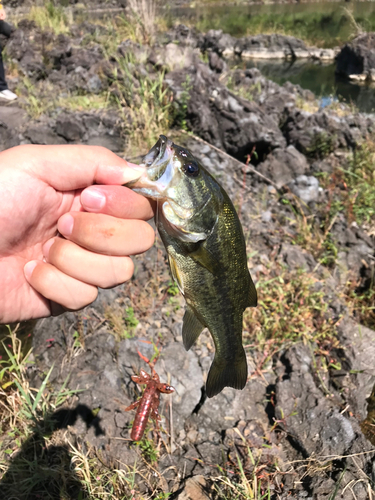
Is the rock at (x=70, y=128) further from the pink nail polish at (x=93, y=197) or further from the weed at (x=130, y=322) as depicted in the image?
the pink nail polish at (x=93, y=197)

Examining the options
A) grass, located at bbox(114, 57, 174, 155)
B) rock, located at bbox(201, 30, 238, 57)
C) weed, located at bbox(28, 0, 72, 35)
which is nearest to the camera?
grass, located at bbox(114, 57, 174, 155)

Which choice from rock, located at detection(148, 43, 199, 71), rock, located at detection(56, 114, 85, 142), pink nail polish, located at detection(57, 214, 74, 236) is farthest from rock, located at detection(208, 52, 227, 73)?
pink nail polish, located at detection(57, 214, 74, 236)

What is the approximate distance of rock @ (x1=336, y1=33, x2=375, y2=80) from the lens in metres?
15.3

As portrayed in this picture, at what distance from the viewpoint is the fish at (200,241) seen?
1.50 meters

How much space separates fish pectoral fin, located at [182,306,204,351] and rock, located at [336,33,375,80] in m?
18.1

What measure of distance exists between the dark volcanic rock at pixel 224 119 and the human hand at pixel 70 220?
182 inches

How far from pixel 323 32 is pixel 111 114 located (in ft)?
83.2

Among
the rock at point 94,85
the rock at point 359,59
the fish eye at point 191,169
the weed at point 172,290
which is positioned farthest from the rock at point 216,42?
the fish eye at point 191,169

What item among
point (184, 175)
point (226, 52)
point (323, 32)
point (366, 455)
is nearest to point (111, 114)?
point (184, 175)

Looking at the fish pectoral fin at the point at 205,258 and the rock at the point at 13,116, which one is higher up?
the fish pectoral fin at the point at 205,258

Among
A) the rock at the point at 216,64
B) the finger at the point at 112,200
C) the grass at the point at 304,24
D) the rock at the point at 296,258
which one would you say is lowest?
the rock at the point at 296,258

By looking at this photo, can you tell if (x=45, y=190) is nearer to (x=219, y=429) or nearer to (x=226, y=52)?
(x=219, y=429)

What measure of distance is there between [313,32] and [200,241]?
1152 inches

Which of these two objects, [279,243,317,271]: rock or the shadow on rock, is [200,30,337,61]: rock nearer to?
[279,243,317,271]: rock
